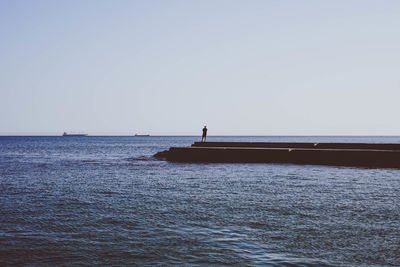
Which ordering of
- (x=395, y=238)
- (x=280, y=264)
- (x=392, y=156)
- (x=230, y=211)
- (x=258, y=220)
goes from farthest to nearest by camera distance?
(x=392, y=156) → (x=230, y=211) → (x=258, y=220) → (x=395, y=238) → (x=280, y=264)

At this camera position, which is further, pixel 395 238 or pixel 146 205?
pixel 146 205

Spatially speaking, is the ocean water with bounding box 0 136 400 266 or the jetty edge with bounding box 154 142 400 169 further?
the jetty edge with bounding box 154 142 400 169

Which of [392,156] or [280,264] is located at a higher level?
[392,156]

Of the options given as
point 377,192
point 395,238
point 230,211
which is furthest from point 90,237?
point 377,192

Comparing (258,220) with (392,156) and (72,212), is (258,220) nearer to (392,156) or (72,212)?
(72,212)

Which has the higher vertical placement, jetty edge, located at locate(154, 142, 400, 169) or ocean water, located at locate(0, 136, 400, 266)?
jetty edge, located at locate(154, 142, 400, 169)

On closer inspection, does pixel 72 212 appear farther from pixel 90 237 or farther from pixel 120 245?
pixel 120 245

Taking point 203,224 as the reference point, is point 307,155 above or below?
above

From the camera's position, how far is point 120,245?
334 inches

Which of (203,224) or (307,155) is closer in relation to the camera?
(203,224)

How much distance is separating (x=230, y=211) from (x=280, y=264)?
4.78 metres

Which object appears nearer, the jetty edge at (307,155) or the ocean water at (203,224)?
the ocean water at (203,224)

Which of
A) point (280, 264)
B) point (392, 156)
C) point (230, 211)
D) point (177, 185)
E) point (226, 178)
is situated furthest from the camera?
point (392, 156)

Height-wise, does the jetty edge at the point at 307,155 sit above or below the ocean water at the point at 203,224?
above
